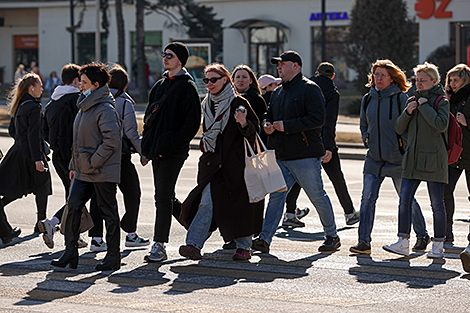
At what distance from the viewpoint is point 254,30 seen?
158 feet

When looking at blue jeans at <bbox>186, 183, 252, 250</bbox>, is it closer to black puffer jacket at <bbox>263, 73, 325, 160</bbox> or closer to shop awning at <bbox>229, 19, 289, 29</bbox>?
black puffer jacket at <bbox>263, 73, 325, 160</bbox>

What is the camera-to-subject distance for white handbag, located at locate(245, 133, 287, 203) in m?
7.88

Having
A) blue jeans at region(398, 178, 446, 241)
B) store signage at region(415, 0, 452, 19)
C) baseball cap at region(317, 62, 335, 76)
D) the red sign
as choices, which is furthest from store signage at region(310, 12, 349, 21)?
blue jeans at region(398, 178, 446, 241)

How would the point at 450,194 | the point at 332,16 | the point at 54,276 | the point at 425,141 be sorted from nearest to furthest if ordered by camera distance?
the point at 54,276 → the point at 425,141 → the point at 450,194 → the point at 332,16

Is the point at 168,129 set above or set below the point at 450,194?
above

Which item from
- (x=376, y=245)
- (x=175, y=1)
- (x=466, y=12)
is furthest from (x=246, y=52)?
(x=376, y=245)

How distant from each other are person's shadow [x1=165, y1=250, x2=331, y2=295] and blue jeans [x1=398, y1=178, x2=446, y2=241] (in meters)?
0.78

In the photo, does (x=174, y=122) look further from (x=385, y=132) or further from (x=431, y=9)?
(x=431, y=9)

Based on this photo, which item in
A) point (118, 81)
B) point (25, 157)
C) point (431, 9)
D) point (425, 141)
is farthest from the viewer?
point (431, 9)

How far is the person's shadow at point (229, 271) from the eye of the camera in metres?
7.02

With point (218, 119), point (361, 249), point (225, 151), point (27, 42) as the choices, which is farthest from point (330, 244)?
point (27, 42)

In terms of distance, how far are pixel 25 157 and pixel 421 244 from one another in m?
4.31

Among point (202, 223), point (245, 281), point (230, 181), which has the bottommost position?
point (245, 281)

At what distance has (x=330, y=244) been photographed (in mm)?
8445
